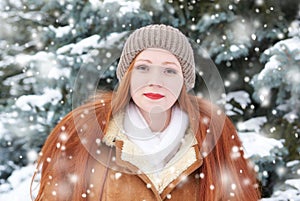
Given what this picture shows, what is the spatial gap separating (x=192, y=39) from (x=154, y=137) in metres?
1.12

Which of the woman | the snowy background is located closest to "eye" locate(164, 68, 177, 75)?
the woman

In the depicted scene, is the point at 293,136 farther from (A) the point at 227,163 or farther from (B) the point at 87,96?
(B) the point at 87,96

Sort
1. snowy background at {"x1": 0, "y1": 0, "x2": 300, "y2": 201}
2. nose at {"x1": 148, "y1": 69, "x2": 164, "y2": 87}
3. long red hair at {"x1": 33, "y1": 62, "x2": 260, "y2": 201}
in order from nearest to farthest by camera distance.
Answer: nose at {"x1": 148, "y1": 69, "x2": 164, "y2": 87}, long red hair at {"x1": 33, "y1": 62, "x2": 260, "y2": 201}, snowy background at {"x1": 0, "y1": 0, "x2": 300, "y2": 201}

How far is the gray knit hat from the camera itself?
4.37 feet

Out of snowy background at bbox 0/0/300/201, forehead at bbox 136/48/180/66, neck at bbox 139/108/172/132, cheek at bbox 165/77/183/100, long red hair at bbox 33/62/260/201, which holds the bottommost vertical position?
snowy background at bbox 0/0/300/201

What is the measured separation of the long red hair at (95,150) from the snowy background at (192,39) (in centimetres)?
86

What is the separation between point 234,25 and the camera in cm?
241

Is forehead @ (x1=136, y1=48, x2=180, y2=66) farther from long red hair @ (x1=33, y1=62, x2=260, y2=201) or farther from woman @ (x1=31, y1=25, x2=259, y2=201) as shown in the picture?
long red hair @ (x1=33, y1=62, x2=260, y2=201)

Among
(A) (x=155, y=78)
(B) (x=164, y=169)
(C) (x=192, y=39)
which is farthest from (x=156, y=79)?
(C) (x=192, y=39)

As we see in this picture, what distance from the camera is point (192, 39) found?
2396 millimetres

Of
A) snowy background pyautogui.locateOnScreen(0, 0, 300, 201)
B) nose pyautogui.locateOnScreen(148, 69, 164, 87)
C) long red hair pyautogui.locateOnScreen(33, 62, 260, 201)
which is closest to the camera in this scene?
nose pyautogui.locateOnScreen(148, 69, 164, 87)

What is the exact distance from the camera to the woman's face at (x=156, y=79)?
1.31m

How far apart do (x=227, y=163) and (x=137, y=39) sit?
456mm

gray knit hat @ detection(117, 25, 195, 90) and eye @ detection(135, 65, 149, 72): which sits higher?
gray knit hat @ detection(117, 25, 195, 90)
